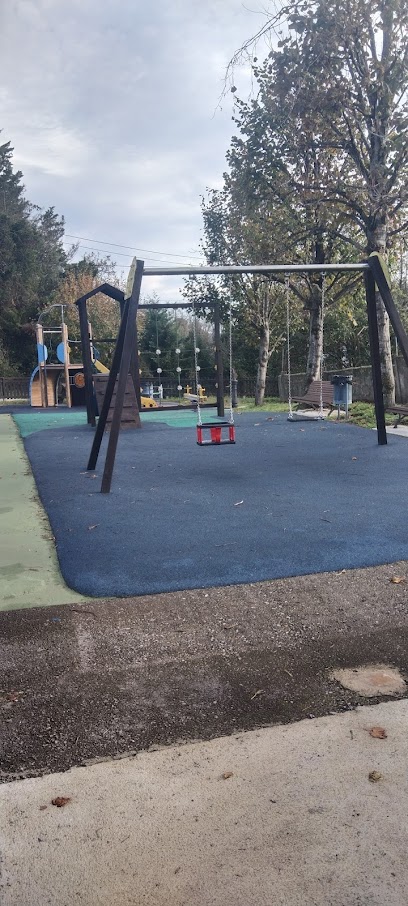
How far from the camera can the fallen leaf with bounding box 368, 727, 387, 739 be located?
2105 millimetres

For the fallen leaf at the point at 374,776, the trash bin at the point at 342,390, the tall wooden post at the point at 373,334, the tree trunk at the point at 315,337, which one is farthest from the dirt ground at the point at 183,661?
the tree trunk at the point at 315,337

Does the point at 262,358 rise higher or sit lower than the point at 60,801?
higher

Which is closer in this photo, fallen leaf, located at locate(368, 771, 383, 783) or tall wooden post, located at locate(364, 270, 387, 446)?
fallen leaf, located at locate(368, 771, 383, 783)

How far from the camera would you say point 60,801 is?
71.5 inches

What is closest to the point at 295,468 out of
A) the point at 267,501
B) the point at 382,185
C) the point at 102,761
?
the point at 267,501

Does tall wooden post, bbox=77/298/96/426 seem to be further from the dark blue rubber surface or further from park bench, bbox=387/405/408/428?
park bench, bbox=387/405/408/428

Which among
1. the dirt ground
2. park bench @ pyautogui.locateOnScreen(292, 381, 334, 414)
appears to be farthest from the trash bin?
the dirt ground

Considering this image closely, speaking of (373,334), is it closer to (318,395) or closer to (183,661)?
(318,395)

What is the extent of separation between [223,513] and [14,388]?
88.5 feet

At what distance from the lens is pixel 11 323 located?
120ft

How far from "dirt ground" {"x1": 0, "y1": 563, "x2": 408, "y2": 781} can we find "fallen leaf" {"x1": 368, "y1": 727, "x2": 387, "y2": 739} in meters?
0.16

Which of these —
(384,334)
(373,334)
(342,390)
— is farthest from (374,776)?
(384,334)

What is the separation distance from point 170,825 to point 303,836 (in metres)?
0.36

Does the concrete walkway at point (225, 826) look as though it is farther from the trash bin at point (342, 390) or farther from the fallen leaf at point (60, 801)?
the trash bin at point (342, 390)
